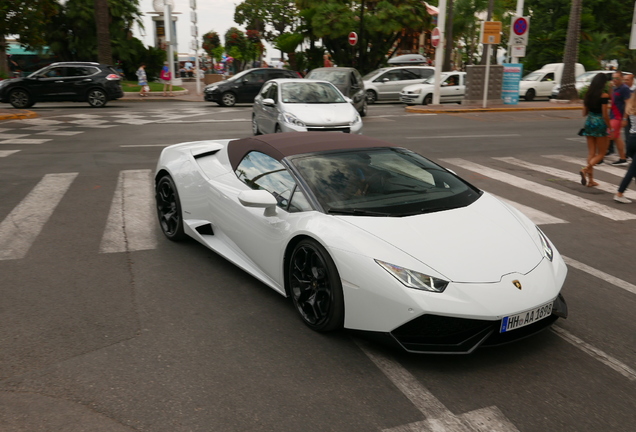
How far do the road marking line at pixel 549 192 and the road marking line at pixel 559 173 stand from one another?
80 cm

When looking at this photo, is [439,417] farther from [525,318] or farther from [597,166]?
[597,166]

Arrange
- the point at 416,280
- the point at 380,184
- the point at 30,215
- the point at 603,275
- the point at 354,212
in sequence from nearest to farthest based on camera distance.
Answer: the point at 416,280
the point at 354,212
the point at 380,184
the point at 603,275
the point at 30,215

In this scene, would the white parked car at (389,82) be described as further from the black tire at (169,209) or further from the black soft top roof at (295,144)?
the black soft top roof at (295,144)

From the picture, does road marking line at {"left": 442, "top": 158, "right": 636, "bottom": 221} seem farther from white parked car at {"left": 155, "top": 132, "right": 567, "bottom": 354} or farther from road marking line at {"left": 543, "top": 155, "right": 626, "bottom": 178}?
white parked car at {"left": 155, "top": 132, "right": 567, "bottom": 354}

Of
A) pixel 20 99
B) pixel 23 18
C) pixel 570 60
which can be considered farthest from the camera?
pixel 570 60

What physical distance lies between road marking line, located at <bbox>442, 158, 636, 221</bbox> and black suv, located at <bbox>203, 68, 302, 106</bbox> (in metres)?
15.3

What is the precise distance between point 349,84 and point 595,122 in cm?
1261

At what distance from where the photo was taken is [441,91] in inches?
1033

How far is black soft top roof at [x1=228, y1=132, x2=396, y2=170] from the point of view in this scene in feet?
17.2

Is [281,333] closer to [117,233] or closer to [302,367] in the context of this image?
[302,367]

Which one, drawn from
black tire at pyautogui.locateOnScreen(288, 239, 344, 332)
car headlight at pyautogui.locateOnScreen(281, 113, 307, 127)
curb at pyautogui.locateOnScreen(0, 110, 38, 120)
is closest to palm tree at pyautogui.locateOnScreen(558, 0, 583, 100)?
car headlight at pyautogui.locateOnScreen(281, 113, 307, 127)

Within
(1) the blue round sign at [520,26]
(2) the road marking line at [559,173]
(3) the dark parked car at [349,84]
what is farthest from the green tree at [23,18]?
(1) the blue round sign at [520,26]

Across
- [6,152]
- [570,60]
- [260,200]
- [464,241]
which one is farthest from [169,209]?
[570,60]

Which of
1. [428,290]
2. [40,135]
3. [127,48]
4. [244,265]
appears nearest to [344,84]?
[40,135]
